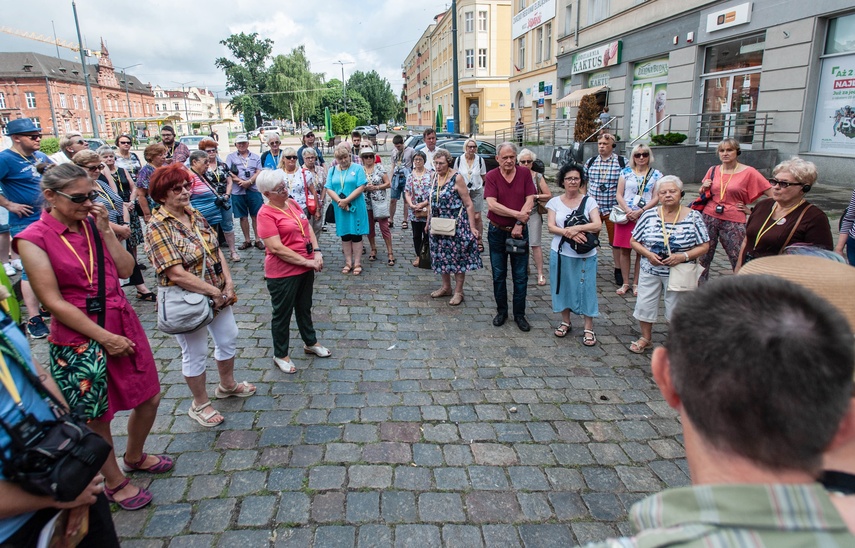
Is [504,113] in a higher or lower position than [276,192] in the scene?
higher

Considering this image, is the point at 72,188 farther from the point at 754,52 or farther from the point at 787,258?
the point at 754,52

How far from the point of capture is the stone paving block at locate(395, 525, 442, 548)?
274 cm

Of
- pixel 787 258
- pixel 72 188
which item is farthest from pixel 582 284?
pixel 72 188

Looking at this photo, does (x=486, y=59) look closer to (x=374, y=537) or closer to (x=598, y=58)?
(x=598, y=58)

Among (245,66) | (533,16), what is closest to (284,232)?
(533,16)

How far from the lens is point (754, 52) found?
15133mm

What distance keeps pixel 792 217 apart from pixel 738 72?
14.3m

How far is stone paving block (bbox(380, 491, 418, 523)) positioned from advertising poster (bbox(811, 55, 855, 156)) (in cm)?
1427

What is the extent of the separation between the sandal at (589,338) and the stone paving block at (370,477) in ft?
9.18

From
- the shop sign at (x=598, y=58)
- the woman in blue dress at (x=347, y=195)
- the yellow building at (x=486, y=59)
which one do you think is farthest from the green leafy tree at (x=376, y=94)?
the woman in blue dress at (x=347, y=195)

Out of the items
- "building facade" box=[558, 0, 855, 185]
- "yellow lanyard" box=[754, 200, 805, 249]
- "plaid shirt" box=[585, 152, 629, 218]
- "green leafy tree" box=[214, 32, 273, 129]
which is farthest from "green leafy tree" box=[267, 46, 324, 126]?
"yellow lanyard" box=[754, 200, 805, 249]

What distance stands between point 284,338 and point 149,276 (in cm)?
436

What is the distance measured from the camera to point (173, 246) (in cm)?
354

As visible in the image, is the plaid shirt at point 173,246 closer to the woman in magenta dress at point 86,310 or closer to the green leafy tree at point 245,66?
the woman in magenta dress at point 86,310
